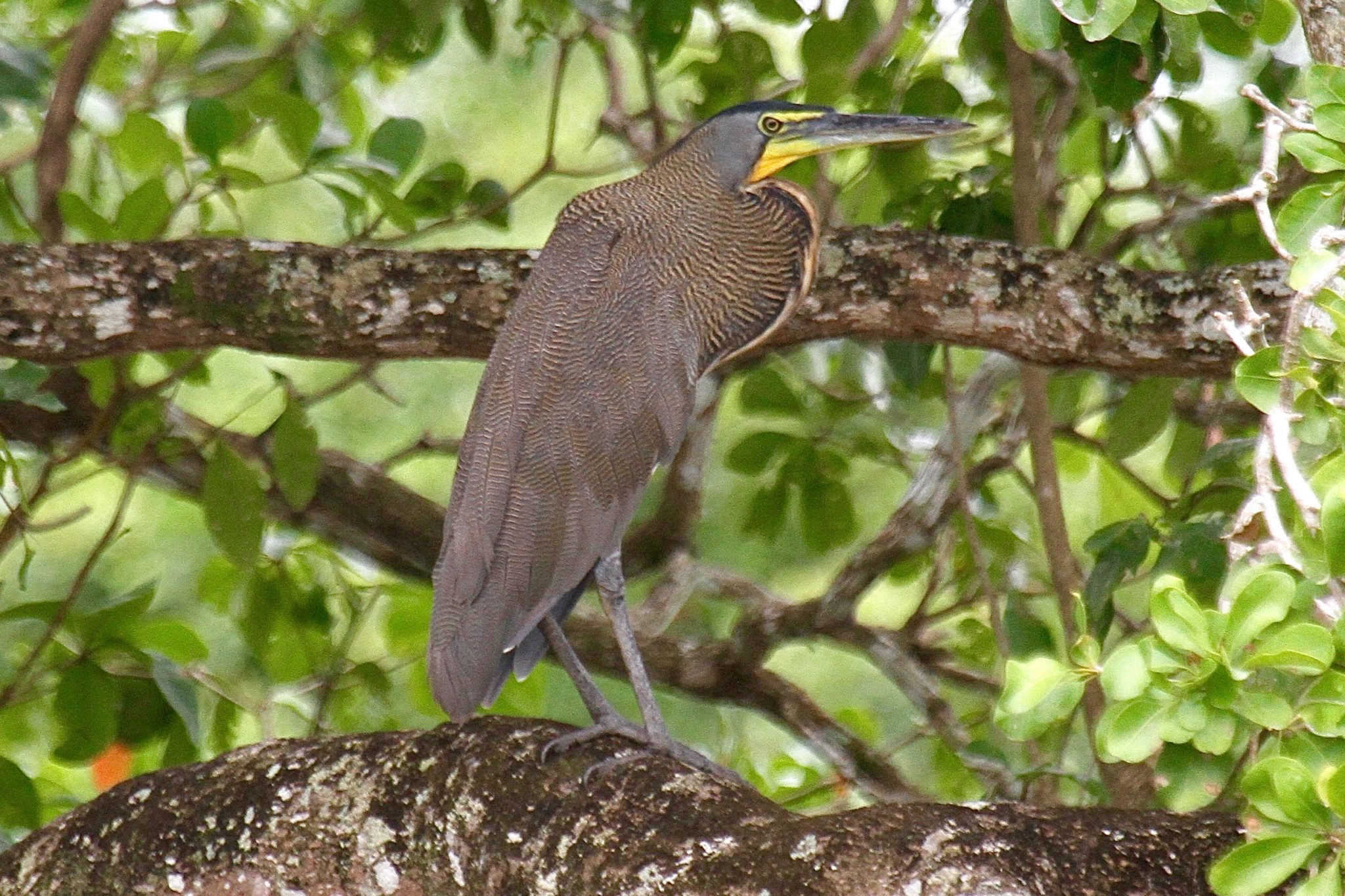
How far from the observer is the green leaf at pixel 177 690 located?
8.77 feet

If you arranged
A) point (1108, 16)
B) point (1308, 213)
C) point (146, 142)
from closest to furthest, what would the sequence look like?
point (1308, 213) → point (1108, 16) → point (146, 142)

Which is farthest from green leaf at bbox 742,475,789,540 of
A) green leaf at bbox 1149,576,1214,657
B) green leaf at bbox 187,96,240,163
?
green leaf at bbox 1149,576,1214,657

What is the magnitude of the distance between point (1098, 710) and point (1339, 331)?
1.78 meters

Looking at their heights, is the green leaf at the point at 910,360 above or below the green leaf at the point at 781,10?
below

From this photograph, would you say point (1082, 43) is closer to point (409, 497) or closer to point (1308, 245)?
point (1308, 245)

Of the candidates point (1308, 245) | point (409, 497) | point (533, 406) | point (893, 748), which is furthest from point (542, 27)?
point (1308, 245)

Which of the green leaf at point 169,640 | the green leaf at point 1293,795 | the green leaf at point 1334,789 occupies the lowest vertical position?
the green leaf at point 169,640

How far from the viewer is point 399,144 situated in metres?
2.96

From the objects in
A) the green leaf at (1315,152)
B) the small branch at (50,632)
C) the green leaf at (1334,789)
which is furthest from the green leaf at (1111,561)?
the small branch at (50,632)

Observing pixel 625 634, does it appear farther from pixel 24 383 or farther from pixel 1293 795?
pixel 1293 795

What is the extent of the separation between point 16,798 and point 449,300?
3.49 ft

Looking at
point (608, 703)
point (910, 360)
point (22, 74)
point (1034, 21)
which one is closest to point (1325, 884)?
point (1034, 21)

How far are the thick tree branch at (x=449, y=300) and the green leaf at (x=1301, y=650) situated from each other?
1.37 meters

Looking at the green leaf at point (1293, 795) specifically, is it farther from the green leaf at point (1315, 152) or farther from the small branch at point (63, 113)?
the small branch at point (63, 113)
